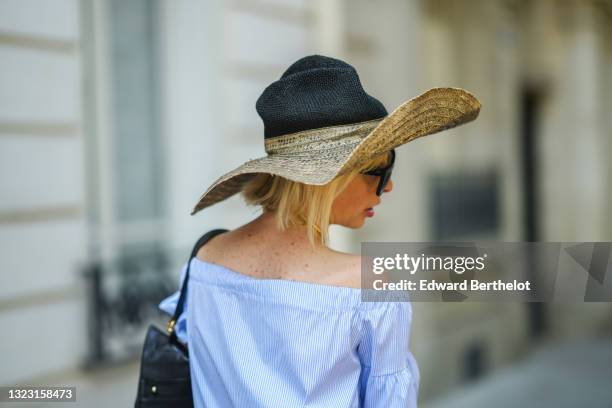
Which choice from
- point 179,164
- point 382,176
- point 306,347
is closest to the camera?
point 306,347

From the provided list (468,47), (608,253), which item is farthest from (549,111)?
(608,253)

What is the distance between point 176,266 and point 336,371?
344 centimetres

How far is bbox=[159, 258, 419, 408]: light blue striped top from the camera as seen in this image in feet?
5.64

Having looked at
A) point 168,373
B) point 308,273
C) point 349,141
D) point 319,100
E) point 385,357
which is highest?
point 319,100

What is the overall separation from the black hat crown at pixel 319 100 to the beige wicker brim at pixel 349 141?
0.02 metres

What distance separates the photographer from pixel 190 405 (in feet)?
6.73

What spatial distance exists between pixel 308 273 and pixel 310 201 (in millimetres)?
178

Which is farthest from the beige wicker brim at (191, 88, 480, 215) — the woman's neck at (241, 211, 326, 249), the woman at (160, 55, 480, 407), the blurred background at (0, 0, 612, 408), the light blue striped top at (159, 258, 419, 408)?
the blurred background at (0, 0, 612, 408)

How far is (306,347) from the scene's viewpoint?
173cm

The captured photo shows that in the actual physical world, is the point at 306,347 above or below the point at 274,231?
below

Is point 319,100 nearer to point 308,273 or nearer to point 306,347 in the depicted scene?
point 308,273

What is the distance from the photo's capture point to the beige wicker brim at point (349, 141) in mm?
1773

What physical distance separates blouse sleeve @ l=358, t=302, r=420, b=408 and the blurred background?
269cm

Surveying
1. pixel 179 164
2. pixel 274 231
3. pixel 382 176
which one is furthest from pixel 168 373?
pixel 179 164
